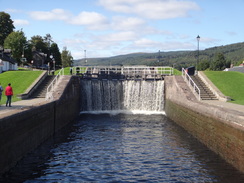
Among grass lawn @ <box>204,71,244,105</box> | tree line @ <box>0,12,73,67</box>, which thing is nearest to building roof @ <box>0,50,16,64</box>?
tree line @ <box>0,12,73,67</box>

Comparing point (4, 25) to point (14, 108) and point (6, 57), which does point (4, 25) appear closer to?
point (6, 57)

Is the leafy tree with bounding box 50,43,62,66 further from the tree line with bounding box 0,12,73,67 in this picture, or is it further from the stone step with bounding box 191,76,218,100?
the stone step with bounding box 191,76,218,100

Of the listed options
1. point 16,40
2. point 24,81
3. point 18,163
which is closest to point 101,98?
point 24,81

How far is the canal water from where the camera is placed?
13.4 meters

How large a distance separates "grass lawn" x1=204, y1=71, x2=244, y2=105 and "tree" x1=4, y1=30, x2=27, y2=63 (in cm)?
5607

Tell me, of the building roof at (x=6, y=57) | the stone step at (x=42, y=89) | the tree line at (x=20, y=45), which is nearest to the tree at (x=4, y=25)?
the tree line at (x=20, y=45)

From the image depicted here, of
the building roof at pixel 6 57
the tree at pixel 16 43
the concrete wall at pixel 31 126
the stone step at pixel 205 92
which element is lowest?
the concrete wall at pixel 31 126

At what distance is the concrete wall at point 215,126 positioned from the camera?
13.8 m

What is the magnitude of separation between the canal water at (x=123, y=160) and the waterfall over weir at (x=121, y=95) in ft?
45.1

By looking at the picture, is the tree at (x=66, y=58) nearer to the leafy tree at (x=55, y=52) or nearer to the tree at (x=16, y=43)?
the leafy tree at (x=55, y=52)

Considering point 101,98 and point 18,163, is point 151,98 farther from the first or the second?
point 18,163

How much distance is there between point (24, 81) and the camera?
36.8 metres

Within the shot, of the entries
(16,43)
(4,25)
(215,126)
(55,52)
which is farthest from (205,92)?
(55,52)

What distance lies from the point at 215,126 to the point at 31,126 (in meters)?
10.0
